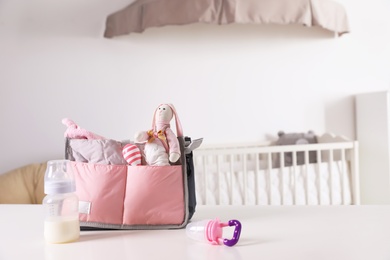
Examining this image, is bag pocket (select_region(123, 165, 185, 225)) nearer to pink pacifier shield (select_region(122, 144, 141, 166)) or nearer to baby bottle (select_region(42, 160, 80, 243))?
pink pacifier shield (select_region(122, 144, 141, 166))

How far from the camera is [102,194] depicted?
3.07 ft

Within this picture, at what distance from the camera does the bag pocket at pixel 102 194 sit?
0.94 m

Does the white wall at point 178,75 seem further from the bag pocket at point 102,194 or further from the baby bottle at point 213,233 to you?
the baby bottle at point 213,233

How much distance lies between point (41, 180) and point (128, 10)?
1187mm

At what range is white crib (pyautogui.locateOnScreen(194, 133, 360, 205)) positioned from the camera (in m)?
2.67

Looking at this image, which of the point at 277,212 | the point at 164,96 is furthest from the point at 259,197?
the point at 277,212

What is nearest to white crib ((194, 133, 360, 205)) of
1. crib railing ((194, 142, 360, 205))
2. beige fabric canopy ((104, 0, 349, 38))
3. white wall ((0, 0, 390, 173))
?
crib railing ((194, 142, 360, 205))

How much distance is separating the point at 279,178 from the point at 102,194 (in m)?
2.03

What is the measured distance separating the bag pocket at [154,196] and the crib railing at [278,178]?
5.42 ft

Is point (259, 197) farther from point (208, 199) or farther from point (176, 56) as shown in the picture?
point (176, 56)

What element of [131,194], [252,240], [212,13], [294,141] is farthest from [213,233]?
[294,141]

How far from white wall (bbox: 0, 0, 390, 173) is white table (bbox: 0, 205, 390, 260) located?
6.14 ft

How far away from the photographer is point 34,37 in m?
2.85

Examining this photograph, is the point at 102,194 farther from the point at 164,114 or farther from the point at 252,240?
the point at 252,240
